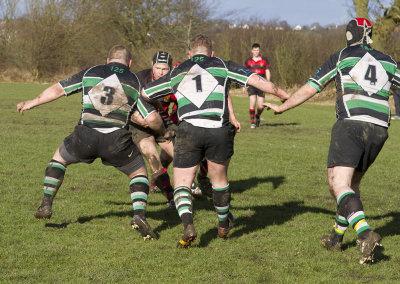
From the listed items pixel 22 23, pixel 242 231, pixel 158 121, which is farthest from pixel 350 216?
pixel 22 23

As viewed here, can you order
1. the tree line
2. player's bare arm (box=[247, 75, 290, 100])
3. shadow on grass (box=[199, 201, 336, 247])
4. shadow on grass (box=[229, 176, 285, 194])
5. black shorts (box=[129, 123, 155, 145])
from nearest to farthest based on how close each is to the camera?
player's bare arm (box=[247, 75, 290, 100]) → shadow on grass (box=[199, 201, 336, 247]) → black shorts (box=[129, 123, 155, 145]) → shadow on grass (box=[229, 176, 285, 194]) → the tree line

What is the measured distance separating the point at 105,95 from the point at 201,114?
1046 millimetres

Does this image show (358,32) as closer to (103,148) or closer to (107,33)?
(103,148)

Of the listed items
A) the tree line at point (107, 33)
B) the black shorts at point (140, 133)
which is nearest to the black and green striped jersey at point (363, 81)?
the black shorts at point (140, 133)

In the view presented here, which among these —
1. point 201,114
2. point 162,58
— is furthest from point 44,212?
point 162,58

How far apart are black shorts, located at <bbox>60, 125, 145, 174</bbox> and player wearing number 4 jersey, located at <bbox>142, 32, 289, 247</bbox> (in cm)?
56

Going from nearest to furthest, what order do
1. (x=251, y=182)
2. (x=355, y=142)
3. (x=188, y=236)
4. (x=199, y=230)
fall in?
(x=355, y=142) < (x=188, y=236) < (x=199, y=230) < (x=251, y=182)

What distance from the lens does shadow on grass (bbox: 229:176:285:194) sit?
8906 mm

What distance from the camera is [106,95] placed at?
230 inches

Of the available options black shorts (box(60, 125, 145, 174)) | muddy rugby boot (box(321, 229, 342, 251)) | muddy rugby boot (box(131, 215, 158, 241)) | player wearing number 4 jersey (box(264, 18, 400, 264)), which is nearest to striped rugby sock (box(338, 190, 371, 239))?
player wearing number 4 jersey (box(264, 18, 400, 264))

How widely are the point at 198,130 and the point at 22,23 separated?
47.4 meters

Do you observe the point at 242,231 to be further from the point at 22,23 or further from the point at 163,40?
the point at 22,23

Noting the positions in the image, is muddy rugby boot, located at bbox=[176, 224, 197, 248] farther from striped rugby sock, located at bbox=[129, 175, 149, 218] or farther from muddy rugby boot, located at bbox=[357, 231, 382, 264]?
muddy rugby boot, located at bbox=[357, 231, 382, 264]

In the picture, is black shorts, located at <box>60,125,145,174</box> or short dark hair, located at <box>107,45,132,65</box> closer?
black shorts, located at <box>60,125,145,174</box>
